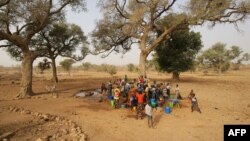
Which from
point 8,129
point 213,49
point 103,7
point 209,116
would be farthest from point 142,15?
point 213,49

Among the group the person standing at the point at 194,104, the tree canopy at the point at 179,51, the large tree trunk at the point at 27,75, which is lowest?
the person standing at the point at 194,104

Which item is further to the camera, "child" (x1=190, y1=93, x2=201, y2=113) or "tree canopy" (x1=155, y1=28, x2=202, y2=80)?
"tree canopy" (x1=155, y1=28, x2=202, y2=80)

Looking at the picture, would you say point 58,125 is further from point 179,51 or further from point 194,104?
point 179,51

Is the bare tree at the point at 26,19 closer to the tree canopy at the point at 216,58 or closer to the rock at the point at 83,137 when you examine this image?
the rock at the point at 83,137

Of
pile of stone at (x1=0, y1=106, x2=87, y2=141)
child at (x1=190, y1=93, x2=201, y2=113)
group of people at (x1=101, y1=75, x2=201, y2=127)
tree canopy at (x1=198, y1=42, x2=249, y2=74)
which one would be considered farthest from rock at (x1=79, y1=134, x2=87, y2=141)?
tree canopy at (x1=198, y1=42, x2=249, y2=74)

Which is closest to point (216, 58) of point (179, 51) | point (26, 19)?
point (179, 51)

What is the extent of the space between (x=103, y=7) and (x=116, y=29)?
3548 mm

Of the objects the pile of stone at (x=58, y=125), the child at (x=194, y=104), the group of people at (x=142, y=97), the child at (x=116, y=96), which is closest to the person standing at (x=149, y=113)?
the group of people at (x=142, y=97)

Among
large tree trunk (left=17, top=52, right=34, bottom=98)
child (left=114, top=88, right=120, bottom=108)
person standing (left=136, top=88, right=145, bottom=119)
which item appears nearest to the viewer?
person standing (left=136, top=88, right=145, bottom=119)

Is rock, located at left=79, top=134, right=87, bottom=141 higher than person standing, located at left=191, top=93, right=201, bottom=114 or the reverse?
the reverse

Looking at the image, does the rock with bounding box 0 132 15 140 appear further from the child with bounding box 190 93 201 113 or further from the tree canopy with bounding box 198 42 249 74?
the tree canopy with bounding box 198 42 249 74

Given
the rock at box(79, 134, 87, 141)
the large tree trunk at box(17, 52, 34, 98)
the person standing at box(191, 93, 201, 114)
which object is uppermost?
the large tree trunk at box(17, 52, 34, 98)

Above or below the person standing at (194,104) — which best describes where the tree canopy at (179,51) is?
above

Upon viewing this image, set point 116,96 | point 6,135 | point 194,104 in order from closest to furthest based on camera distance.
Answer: point 6,135 → point 194,104 → point 116,96
